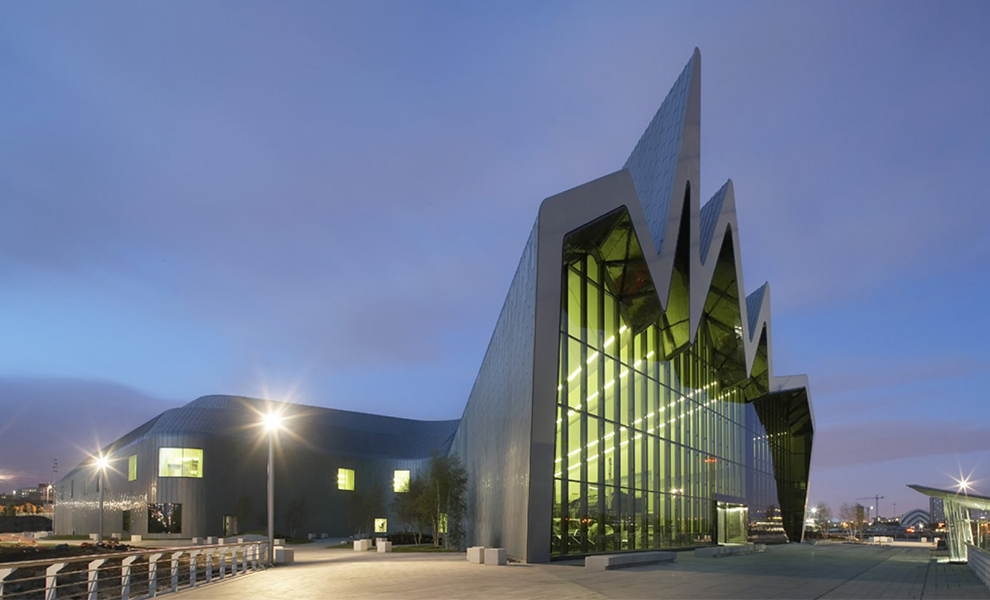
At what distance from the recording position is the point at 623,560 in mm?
24703

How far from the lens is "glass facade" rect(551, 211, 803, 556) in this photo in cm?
2634

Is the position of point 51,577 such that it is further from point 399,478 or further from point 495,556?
point 399,478

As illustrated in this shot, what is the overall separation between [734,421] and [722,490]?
18.1ft

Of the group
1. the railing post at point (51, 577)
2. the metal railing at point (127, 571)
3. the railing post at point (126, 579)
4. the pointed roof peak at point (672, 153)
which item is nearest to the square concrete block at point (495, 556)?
the metal railing at point (127, 571)

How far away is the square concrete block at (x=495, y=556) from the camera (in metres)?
23.9

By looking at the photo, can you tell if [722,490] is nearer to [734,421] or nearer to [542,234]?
[734,421]

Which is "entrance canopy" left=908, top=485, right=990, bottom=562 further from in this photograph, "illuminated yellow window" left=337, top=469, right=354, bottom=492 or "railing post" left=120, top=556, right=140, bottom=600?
"illuminated yellow window" left=337, top=469, right=354, bottom=492

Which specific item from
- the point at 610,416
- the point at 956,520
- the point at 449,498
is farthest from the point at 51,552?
the point at 956,520

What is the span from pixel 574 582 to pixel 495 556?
18.1 feet

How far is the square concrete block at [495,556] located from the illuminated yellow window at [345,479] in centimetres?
4551

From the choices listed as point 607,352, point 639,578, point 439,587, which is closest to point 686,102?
point 607,352

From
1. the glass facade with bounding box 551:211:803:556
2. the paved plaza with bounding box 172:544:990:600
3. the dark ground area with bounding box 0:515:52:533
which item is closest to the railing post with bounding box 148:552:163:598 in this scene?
the paved plaza with bounding box 172:544:990:600

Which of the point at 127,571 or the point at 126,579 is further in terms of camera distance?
the point at 127,571

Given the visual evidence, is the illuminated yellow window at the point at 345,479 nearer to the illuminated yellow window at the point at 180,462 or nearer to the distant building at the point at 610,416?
the distant building at the point at 610,416
